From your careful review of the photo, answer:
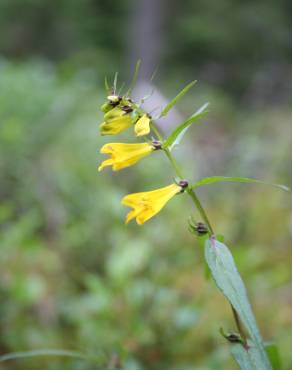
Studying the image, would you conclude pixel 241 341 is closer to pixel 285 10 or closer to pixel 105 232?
pixel 105 232

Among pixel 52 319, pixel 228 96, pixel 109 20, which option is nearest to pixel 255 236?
pixel 52 319

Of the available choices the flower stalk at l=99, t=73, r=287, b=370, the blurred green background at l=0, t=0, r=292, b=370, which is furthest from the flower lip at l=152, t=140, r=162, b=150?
the blurred green background at l=0, t=0, r=292, b=370

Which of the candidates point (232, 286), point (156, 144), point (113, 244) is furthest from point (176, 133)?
point (113, 244)

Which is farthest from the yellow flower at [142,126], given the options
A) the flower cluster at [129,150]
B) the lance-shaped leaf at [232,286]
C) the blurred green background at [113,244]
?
the blurred green background at [113,244]

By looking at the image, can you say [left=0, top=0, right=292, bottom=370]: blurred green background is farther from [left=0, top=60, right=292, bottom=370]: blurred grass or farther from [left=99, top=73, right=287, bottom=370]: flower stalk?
[left=99, top=73, right=287, bottom=370]: flower stalk

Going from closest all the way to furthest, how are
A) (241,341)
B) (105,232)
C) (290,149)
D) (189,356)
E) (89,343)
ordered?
(241,341) → (89,343) → (189,356) → (105,232) → (290,149)

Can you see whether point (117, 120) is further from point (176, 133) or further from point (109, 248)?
point (109, 248)

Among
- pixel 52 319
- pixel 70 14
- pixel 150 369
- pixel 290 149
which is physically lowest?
pixel 150 369
